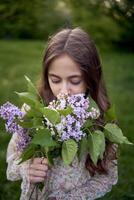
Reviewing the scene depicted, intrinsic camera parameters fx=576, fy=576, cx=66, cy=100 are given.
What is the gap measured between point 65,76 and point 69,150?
0.48m

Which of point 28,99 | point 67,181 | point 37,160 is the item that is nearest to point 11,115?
point 28,99

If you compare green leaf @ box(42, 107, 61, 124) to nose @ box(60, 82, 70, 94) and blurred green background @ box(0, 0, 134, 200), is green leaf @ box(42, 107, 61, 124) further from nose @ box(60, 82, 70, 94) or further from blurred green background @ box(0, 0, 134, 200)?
blurred green background @ box(0, 0, 134, 200)

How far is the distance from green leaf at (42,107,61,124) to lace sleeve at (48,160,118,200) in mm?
693

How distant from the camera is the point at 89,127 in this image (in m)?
2.68

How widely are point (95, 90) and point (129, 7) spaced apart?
3621 millimetres

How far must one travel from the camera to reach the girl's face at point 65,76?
115 inches

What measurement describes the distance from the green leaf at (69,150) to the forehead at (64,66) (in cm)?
47

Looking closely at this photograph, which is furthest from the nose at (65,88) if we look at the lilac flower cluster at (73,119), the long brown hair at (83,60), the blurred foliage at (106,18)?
the blurred foliage at (106,18)

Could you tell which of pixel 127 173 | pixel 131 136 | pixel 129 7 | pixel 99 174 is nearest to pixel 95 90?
pixel 99 174

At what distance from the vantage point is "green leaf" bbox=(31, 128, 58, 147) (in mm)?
2590

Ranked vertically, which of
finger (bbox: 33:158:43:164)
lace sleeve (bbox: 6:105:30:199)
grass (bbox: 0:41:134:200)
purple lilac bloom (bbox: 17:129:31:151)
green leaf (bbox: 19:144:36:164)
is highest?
purple lilac bloom (bbox: 17:129:31:151)

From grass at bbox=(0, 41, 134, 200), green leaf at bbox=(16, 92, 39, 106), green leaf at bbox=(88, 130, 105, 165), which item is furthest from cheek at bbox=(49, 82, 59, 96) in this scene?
grass at bbox=(0, 41, 134, 200)

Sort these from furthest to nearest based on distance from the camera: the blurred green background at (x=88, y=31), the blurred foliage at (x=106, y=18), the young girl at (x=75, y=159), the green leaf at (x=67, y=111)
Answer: the blurred foliage at (x=106, y=18)
the blurred green background at (x=88, y=31)
the young girl at (x=75, y=159)
the green leaf at (x=67, y=111)

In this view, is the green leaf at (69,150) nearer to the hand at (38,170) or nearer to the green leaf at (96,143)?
the green leaf at (96,143)
